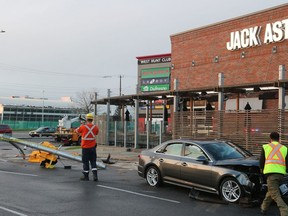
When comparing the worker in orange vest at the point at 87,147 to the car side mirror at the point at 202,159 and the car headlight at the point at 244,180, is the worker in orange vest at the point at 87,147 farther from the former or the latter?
the car headlight at the point at 244,180

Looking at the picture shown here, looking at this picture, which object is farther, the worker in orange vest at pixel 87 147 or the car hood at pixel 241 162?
the worker in orange vest at pixel 87 147

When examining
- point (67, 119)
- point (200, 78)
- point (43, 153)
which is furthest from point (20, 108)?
point (43, 153)

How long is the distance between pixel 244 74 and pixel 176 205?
1758cm

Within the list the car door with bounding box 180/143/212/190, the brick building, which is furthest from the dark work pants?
the brick building

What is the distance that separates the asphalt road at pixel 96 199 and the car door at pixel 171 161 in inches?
15.9

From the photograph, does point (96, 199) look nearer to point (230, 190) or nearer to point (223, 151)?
point (230, 190)

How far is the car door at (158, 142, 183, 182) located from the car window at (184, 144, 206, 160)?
0.73 ft

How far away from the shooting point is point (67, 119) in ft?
159

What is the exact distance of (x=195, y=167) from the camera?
10031 millimetres

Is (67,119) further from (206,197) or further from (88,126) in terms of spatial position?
(206,197)

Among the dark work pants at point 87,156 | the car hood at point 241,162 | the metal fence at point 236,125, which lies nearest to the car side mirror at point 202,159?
the car hood at point 241,162

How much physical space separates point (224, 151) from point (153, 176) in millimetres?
2292

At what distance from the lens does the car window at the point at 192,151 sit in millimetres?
10203

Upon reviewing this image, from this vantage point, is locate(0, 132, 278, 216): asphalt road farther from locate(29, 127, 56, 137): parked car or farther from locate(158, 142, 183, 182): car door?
locate(29, 127, 56, 137): parked car
